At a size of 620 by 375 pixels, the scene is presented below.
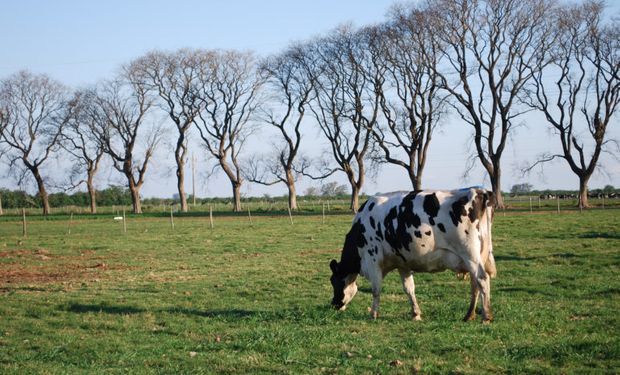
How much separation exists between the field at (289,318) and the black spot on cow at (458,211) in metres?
1.65

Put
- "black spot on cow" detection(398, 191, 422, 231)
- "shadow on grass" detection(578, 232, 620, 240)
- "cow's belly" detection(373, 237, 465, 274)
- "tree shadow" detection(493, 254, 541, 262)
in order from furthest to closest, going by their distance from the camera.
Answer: "shadow on grass" detection(578, 232, 620, 240) < "tree shadow" detection(493, 254, 541, 262) < "black spot on cow" detection(398, 191, 422, 231) < "cow's belly" detection(373, 237, 465, 274)

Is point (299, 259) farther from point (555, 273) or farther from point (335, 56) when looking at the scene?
point (335, 56)

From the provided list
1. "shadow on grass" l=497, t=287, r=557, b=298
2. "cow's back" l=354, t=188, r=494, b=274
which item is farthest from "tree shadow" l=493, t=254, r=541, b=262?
"cow's back" l=354, t=188, r=494, b=274

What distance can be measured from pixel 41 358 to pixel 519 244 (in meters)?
18.9

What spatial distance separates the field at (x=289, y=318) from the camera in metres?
8.42

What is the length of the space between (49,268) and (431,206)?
48.5 ft

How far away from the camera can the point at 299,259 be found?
22281 millimetres

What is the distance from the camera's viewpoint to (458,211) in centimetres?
1105

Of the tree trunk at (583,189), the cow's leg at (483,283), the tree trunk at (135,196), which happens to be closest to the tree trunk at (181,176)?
the tree trunk at (135,196)

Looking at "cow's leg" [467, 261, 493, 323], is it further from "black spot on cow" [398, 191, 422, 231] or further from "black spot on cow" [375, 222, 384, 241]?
"black spot on cow" [375, 222, 384, 241]

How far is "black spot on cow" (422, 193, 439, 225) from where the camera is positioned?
37.0 ft

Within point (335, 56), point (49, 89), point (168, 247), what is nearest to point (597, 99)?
point (335, 56)

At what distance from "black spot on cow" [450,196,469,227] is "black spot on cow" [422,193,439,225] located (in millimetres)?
291

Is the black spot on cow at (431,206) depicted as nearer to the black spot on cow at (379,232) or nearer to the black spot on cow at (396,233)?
the black spot on cow at (396,233)
